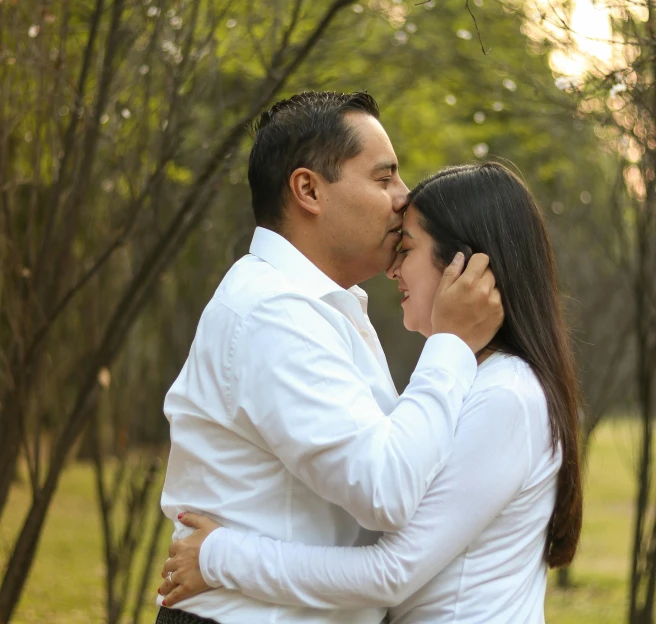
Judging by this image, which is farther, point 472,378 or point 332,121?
point 332,121

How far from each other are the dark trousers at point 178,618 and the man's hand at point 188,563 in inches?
1.4

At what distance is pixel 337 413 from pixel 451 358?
0.34 meters

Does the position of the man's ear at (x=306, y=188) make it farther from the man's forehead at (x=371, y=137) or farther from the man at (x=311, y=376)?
the man's forehead at (x=371, y=137)

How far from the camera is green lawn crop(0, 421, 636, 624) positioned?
984 centimetres

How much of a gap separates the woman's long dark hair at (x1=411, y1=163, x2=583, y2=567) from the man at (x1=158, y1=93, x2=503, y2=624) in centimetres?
7

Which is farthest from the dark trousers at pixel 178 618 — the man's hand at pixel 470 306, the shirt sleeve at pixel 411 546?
the man's hand at pixel 470 306

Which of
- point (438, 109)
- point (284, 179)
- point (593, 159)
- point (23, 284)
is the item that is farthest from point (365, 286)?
point (284, 179)

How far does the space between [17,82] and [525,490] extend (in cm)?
334

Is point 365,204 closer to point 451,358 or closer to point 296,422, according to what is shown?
point 451,358

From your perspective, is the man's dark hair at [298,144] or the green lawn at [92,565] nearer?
the man's dark hair at [298,144]

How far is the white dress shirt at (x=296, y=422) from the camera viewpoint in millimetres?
2047

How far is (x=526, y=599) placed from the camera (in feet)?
7.95

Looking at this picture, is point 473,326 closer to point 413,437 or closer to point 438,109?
point 413,437

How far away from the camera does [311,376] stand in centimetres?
209
